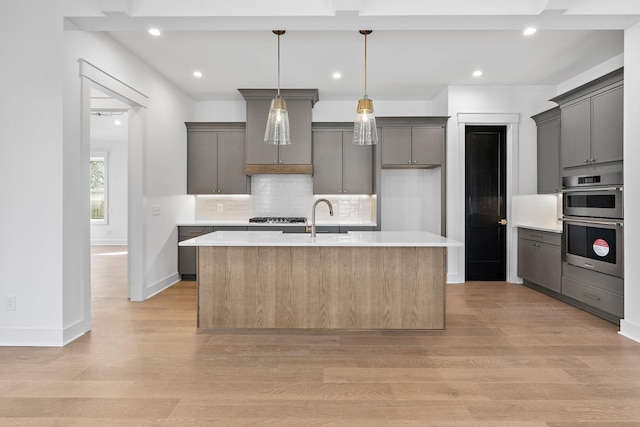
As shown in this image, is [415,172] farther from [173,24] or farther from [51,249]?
[51,249]

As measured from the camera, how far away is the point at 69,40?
122 inches

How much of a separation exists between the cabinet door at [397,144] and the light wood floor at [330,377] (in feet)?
8.49

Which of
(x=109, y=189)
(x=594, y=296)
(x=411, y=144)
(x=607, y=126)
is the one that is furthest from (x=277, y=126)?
(x=109, y=189)

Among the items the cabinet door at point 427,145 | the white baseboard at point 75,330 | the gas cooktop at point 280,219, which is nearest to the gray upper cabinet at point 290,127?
the gas cooktop at point 280,219

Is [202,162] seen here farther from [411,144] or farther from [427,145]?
[427,145]

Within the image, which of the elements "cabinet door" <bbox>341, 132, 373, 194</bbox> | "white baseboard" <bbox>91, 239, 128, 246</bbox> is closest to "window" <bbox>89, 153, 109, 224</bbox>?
"white baseboard" <bbox>91, 239, 128, 246</bbox>

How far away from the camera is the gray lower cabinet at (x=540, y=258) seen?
450cm

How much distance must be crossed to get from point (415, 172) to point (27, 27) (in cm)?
492

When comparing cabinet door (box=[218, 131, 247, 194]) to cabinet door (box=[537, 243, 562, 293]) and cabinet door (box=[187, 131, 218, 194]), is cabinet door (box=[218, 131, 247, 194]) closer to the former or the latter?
cabinet door (box=[187, 131, 218, 194])

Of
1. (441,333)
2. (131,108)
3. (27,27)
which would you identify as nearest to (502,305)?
(441,333)

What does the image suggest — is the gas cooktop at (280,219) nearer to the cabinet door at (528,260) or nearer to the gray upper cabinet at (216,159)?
the gray upper cabinet at (216,159)

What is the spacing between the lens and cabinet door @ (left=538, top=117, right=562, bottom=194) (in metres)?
4.86

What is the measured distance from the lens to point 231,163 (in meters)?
5.84

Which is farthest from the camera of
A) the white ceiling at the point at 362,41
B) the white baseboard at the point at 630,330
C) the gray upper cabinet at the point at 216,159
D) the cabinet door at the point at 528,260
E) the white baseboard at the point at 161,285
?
the gray upper cabinet at the point at 216,159
